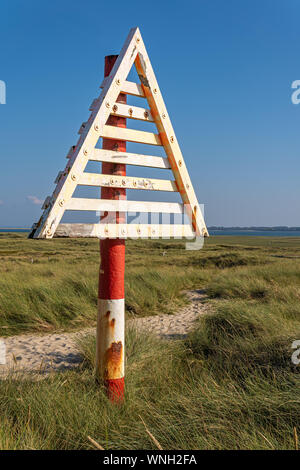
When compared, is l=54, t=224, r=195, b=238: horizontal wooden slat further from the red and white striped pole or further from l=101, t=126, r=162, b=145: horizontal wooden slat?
l=101, t=126, r=162, b=145: horizontal wooden slat

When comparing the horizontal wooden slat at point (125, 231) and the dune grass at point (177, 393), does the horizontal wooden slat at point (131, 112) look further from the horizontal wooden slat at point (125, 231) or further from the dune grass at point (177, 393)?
the dune grass at point (177, 393)

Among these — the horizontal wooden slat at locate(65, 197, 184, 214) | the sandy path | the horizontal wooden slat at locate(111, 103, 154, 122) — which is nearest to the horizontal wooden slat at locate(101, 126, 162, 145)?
the horizontal wooden slat at locate(111, 103, 154, 122)

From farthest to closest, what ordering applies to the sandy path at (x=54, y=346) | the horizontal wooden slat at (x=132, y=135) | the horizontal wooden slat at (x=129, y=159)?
1. the sandy path at (x=54, y=346)
2. the horizontal wooden slat at (x=132, y=135)
3. the horizontal wooden slat at (x=129, y=159)

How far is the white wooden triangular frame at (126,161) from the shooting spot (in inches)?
111

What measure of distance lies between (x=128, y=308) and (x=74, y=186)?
6604 mm

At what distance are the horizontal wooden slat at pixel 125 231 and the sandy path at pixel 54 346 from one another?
6.45ft

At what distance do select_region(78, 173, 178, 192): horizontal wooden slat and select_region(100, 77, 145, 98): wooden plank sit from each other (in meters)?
0.76

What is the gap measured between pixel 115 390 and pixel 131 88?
9.33 feet

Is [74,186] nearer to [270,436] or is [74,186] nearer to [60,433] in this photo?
[60,433]

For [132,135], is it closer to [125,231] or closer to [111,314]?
[125,231]

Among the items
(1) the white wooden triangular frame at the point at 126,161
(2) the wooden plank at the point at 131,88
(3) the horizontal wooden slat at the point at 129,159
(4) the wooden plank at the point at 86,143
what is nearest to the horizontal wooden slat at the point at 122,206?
(1) the white wooden triangular frame at the point at 126,161

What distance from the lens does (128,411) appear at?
135 inches
